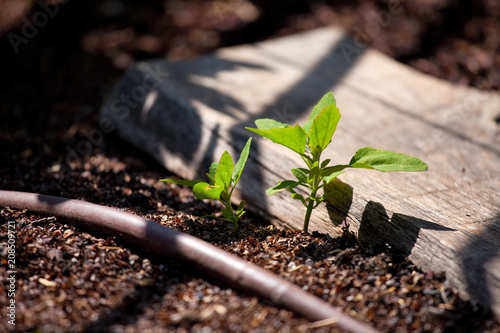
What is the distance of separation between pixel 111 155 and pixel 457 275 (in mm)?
2316

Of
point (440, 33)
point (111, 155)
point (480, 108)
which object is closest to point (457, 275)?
point (480, 108)

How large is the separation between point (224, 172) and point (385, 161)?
0.67 meters

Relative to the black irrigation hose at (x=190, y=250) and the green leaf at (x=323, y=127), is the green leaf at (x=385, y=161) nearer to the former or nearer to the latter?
the green leaf at (x=323, y=127)

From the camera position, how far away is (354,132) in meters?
2.84

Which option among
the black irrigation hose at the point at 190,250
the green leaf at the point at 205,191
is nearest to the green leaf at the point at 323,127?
the green leaf at the point at 205,191

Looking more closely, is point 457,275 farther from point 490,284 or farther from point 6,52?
point 6,52

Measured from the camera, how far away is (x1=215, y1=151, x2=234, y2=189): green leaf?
1.95 meters

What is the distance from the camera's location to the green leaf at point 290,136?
181cm

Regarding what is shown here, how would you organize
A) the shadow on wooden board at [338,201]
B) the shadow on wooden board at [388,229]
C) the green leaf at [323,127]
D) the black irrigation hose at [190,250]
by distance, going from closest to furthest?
the black irrigation hose at [190,250] < the green leaf at [323,127] < the shadow on wooden board at [388,229] < the shadow on wooden board at [338,201]

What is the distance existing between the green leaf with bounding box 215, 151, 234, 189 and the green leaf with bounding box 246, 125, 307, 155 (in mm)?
182

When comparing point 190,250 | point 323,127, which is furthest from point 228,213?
point 323,127

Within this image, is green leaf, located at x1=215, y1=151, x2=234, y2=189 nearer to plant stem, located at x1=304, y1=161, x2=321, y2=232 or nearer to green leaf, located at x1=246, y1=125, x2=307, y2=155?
green leaf, located at x1=246, y1=125, x2=307, y2=155

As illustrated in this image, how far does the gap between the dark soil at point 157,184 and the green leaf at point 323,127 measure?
1.48 feet

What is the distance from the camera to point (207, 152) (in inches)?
106
